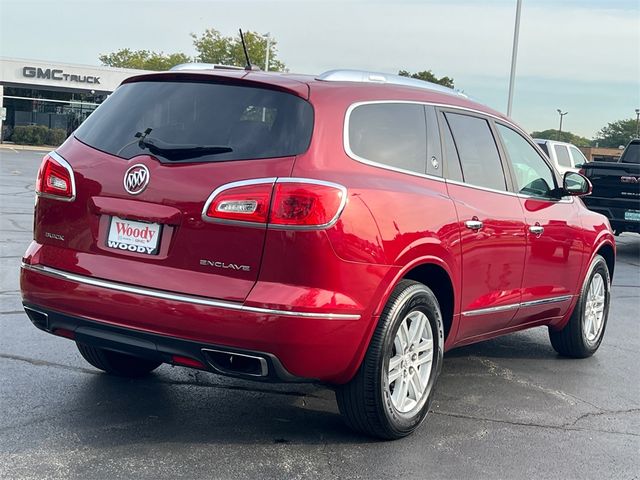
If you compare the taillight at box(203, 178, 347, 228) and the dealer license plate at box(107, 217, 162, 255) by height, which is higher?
the taillight at box(203, 178, 347, 228)

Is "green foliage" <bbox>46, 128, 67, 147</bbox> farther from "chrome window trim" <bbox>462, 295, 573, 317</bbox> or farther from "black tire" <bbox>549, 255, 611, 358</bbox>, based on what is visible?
"chrome window trim" <bbox>462, 295, 573, 317</bbox>

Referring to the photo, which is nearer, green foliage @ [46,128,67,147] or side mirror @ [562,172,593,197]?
side mirror @ [562,172,593,197]

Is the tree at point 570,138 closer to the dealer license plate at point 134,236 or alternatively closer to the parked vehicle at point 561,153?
the parked vehicle at point 561,153

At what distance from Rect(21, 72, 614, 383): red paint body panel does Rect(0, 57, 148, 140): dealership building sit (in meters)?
48.6

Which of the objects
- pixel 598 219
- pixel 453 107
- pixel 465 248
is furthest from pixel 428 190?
pixel 598 219

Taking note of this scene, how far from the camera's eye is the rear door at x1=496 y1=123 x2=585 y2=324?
18.5 feet

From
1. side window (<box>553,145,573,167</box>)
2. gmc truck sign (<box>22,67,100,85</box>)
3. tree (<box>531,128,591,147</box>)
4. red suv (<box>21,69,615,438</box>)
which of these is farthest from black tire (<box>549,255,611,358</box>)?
tree (<box>531,128,591,147</box>)

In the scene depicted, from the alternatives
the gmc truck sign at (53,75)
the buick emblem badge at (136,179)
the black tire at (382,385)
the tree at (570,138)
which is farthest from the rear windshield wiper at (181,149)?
the tree at (570,138)

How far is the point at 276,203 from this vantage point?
3816 mm

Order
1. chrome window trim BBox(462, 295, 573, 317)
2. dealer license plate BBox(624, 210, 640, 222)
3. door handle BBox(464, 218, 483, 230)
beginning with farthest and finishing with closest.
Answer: dealer license plate BBox(624, 210, 640, 222), chrome window trim BBox(462, 295, 573, 317), door handle BBox(464, 218, 483, 230)

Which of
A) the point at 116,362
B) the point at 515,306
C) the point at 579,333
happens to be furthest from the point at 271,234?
the point at 579,333

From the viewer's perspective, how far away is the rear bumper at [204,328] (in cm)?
378

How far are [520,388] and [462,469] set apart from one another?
1.69m

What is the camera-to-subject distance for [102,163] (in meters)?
4.23
